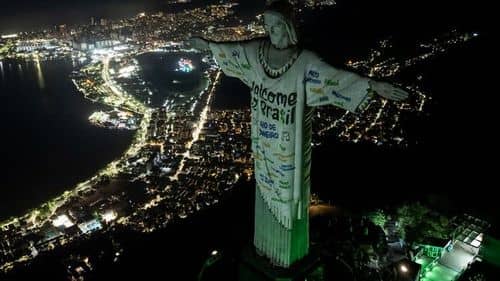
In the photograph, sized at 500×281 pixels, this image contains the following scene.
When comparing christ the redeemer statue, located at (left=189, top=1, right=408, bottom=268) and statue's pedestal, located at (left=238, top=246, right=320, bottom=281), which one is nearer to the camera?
christ the redeemer statue, located at (left=189, top=1, right=408, bottom=268)

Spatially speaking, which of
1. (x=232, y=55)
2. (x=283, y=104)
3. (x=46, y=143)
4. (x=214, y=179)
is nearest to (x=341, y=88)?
(x=283, y=104)

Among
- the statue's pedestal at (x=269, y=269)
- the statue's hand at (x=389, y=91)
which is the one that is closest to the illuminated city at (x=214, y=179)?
the statue's hand at (x=389, y=91)

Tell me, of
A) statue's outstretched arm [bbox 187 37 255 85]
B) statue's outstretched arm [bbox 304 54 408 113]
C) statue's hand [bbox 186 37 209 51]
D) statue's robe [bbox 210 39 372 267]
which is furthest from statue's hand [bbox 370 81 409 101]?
statue's hand [bbox 186 37 209 51]

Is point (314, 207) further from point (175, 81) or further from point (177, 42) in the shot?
point (177, 42)

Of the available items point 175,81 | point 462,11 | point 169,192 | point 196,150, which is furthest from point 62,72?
point 462,11

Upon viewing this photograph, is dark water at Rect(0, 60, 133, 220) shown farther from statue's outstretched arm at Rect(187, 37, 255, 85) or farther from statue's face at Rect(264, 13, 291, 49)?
statue's face at Rect(264, 13, 291, 49)

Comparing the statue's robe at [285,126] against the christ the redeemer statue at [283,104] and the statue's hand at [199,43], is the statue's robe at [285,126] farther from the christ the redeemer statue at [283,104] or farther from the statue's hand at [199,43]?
the statue's hand at [199,43]
